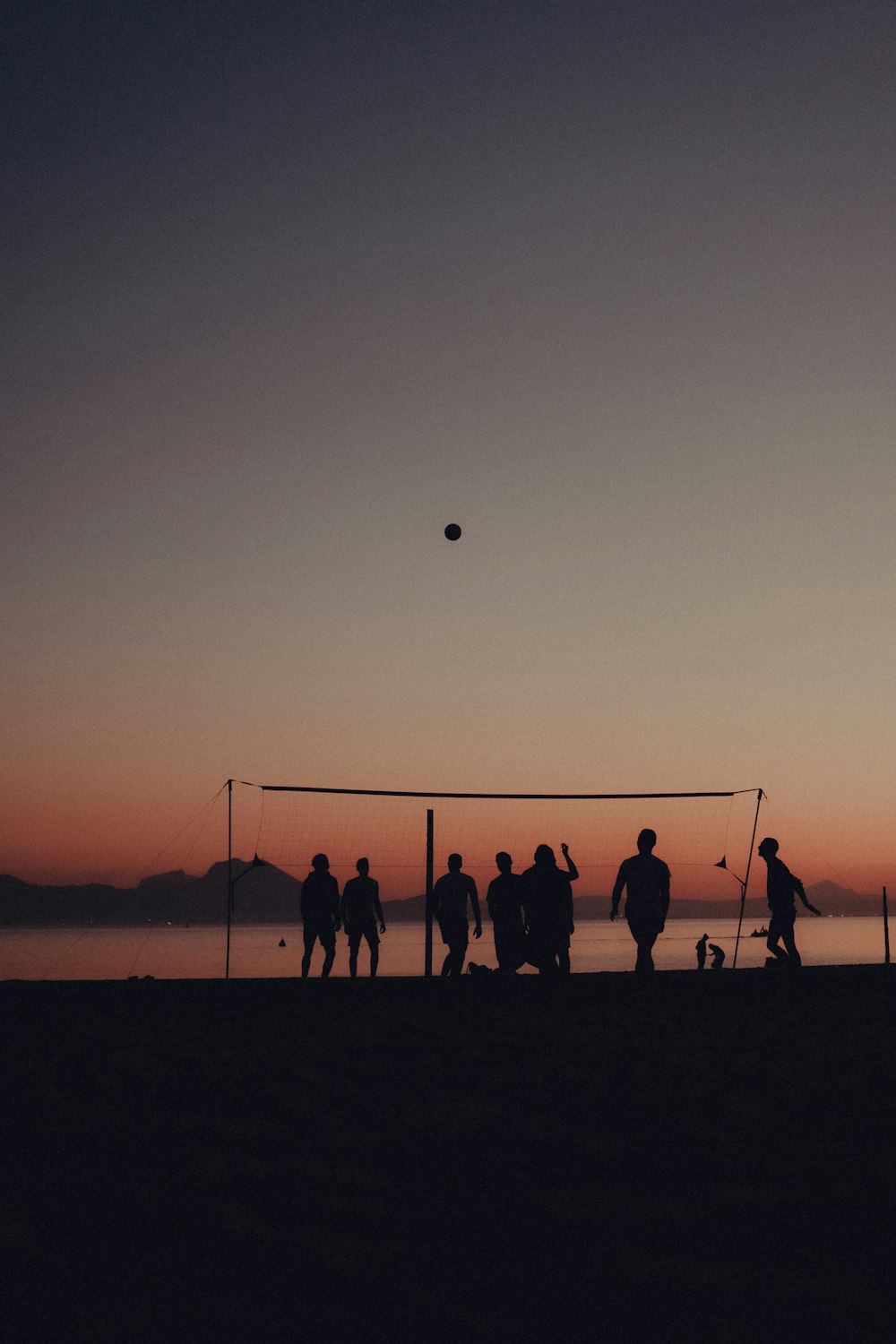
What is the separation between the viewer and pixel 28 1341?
3.05 metres

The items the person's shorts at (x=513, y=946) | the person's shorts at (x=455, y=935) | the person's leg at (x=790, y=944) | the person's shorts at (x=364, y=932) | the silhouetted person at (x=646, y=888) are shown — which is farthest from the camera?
the person's shorts at (x=364, y=932)

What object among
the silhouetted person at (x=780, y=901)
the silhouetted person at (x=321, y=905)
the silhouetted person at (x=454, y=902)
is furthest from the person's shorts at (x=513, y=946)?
the silhouetted person at (x=780, y=901)

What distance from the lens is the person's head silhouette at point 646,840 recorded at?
43.5 feet

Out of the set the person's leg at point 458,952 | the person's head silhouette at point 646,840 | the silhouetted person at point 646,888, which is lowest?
the person's leg at point 458,952

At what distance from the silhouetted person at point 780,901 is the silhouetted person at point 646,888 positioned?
154 cm

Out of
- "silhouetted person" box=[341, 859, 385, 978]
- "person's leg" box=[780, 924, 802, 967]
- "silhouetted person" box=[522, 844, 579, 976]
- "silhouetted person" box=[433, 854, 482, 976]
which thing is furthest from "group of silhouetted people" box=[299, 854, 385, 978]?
"person's leg" box=[780, 924, 802, 967]

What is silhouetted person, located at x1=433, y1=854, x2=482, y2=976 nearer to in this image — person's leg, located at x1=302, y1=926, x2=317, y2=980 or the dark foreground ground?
person's leg, located at x1=302, y1=926, x2=317, y2=980

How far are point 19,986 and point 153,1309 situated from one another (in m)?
10.4

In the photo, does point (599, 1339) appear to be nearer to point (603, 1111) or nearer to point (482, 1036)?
point (603, 1111)

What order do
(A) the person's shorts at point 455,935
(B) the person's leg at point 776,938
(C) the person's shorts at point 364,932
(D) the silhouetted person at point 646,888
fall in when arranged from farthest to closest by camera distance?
(C) the person's shorts at point 364,932 → (B) the person's leg at point 776,938 → (A) the person's shorts at point 455,935 → (D) the silhouetted person at point 646,888

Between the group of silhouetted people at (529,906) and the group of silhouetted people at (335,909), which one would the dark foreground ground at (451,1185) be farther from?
the group of silhouetted people at (335,909)

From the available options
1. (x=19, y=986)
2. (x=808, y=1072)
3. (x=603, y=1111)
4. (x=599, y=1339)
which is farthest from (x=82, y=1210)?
(x=19, y=986)

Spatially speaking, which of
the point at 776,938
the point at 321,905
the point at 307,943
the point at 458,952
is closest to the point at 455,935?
the point at 458,952

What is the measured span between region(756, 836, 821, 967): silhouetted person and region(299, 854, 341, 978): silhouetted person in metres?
5.25
